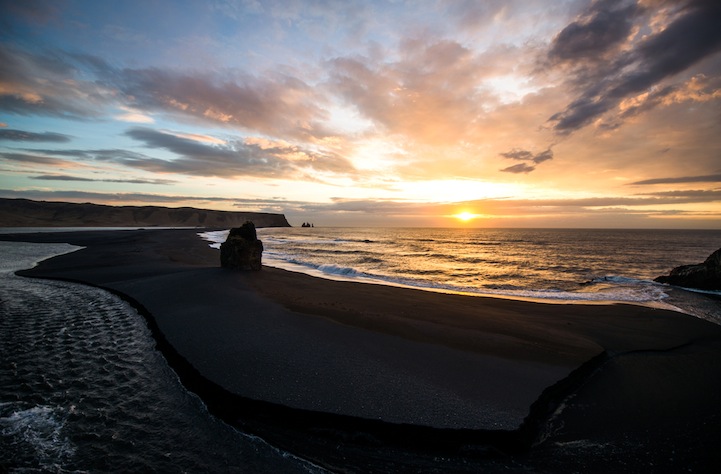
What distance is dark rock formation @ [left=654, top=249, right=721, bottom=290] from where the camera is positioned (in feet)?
57.8

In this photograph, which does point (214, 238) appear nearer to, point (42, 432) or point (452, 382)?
point (42, 432)

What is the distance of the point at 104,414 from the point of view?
476 centimetres

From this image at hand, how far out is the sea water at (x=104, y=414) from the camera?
3844 millimetres

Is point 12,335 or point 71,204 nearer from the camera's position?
point 12,335

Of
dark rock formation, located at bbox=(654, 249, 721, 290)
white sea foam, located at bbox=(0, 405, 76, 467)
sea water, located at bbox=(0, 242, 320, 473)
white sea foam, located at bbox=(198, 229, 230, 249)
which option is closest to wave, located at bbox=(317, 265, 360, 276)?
sea water, located at bbox=(0, 242, 320, 473)

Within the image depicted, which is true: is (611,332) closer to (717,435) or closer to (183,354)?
(717,435)

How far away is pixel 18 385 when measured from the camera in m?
5.49

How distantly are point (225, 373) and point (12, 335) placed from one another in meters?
6.55

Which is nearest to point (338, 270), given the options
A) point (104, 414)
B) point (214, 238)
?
point (104, 414)

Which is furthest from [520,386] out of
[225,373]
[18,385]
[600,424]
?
[18,385]

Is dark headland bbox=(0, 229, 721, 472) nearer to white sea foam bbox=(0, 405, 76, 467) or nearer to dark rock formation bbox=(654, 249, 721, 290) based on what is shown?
white sea foam bbox=(0, 405, 76, 467)

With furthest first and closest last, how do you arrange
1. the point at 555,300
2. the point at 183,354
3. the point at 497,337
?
the point at 555,300
the point at 497,337
the point at 183,354

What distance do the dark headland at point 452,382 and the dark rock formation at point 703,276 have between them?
10351mm

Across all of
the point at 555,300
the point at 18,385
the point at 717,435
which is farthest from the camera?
the point at 555,300
